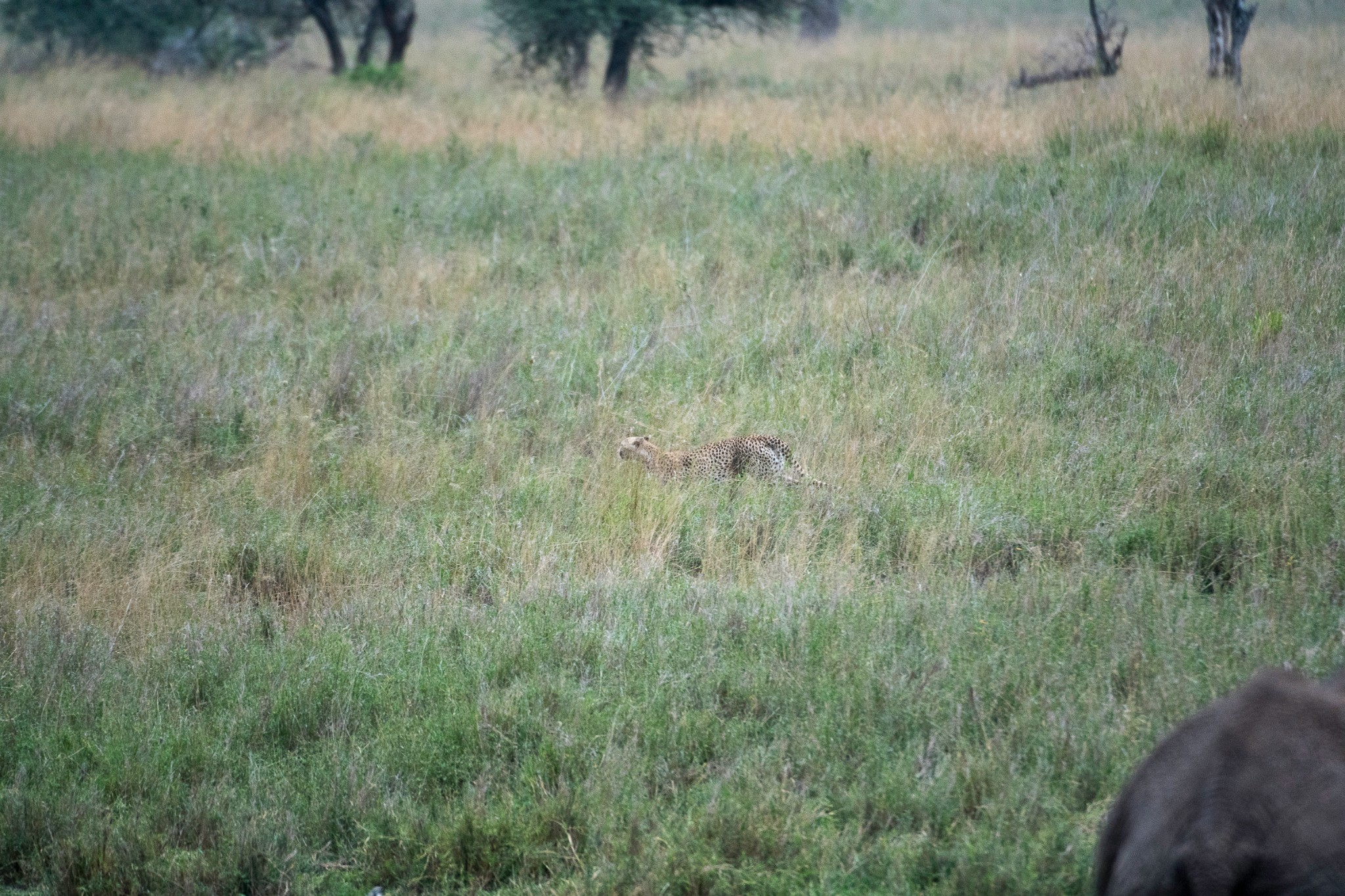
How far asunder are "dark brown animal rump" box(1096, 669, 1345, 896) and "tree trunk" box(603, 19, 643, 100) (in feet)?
57.4

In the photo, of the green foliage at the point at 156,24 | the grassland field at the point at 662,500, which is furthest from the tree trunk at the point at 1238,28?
the green foliage at the point at 156,24

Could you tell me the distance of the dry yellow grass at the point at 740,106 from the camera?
12602 millimetres

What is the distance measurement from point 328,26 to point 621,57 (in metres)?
8.39

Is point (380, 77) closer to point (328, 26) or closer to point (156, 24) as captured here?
point (328, 26)

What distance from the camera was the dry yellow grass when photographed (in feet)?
41.3

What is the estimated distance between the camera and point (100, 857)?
3910mm

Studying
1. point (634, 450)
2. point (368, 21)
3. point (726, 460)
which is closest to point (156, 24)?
point (368, 21)

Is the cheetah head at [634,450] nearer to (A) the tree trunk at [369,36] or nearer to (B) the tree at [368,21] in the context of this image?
(B) the tree at [368,21]

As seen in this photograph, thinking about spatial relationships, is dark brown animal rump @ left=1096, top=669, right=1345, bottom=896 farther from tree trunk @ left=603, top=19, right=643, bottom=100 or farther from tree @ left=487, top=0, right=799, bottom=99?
tree trunk @ left=603, top=19, right=643, bottom=100

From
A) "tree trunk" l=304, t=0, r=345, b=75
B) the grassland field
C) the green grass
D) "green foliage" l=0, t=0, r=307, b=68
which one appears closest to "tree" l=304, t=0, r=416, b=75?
"tree trunk" l=304, t=0, r=345, b=75

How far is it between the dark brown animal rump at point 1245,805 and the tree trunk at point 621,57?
57.4 feet

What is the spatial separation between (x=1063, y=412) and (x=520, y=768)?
448cm

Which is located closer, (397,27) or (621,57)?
(621,57)

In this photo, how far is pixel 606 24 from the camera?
1891 centimetres
